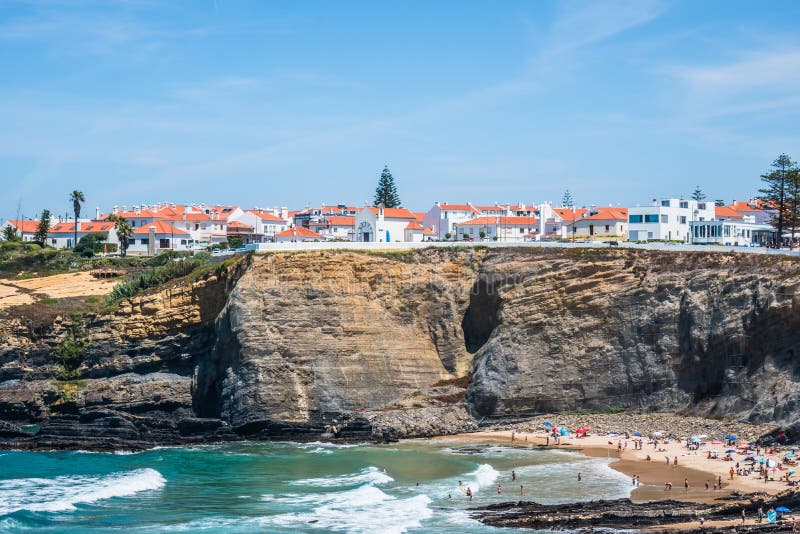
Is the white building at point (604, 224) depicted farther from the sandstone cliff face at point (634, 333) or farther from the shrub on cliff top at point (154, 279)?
the shrub on cliff top at point (154, 279)

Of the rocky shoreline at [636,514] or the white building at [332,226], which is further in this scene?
the white building at [332,226]

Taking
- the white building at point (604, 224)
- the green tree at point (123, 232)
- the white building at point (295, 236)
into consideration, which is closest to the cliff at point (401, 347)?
the white building at point (604, 224)

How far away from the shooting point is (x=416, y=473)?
49656 mm

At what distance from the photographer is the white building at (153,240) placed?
318ft

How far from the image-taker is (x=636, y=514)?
39.9 meters

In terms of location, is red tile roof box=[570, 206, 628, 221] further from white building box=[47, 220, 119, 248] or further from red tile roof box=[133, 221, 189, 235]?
white building box=[47, 220, 119, 248]

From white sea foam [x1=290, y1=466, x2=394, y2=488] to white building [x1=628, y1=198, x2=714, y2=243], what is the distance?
3748cm

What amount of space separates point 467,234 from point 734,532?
63961 millimetres

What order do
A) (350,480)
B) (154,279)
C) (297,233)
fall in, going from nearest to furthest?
(350,480), (154,279), (297,233)

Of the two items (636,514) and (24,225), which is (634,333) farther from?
(24,225)

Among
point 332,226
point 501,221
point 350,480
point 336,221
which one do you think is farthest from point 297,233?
point 350,480

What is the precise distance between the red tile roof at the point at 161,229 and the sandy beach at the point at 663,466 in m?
49.3

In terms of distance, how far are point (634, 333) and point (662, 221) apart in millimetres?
22284

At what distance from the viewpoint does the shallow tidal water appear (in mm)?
41344
